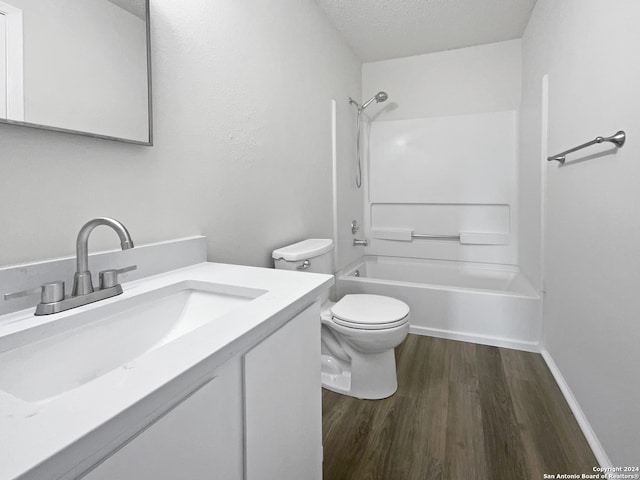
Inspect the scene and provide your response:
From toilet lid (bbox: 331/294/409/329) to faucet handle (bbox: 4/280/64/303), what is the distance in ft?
3.83

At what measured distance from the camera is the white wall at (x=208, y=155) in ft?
2.71

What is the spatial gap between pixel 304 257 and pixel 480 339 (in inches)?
56.4

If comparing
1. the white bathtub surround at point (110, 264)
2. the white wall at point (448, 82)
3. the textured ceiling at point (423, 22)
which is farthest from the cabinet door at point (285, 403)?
the white wall at point (448, 82)

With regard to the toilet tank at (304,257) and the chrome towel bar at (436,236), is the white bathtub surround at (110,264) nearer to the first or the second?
the toilet tank at (304,257)

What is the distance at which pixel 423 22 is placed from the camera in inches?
96.2

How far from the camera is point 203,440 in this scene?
1.76ft

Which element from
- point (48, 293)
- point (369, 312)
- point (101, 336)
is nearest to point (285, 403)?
point (101, 336)

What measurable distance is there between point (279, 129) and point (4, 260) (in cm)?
132

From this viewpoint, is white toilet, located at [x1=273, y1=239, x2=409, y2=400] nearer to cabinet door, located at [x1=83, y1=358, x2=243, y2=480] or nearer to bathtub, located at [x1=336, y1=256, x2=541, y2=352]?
bathtub, located at [x1=336, y1=256, x2=541, y2=352]

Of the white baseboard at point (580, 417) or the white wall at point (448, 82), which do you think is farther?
the white wall at point (448, 82)

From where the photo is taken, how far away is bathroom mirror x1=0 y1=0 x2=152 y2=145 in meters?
0.76

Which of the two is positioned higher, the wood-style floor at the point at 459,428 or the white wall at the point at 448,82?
the white wall at the point at 448,82

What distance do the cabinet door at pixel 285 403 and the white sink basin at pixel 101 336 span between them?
0.14 meters

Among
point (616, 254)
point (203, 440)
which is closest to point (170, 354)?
point (203, 440)
